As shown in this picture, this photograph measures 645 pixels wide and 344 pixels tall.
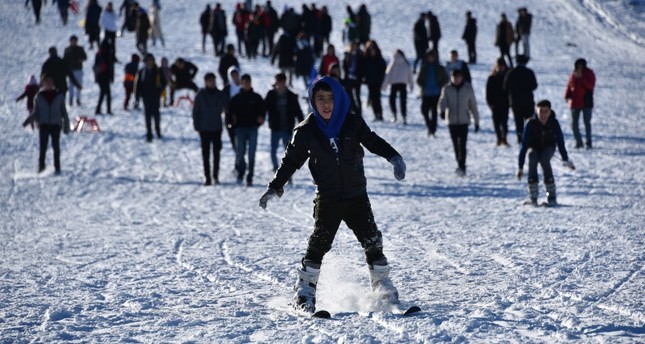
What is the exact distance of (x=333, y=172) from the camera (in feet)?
20.6

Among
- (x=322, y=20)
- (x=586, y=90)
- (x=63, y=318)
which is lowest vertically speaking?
(x=63, y=318)

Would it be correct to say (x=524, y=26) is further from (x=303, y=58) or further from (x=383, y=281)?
(x=383, y=281)

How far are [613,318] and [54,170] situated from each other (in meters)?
11.2

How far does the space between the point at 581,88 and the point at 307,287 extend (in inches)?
408

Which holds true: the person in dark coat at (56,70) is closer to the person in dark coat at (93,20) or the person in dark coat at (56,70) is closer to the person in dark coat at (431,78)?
the person in dark coat at (431,78)

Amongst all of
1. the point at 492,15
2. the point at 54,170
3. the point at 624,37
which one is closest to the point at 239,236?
the point at 54,170

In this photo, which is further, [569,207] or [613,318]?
[569,207]

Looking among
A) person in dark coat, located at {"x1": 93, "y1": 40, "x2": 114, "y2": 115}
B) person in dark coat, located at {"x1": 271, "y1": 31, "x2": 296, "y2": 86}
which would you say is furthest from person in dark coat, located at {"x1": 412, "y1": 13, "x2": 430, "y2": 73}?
person in dark coat, located at {"x1": 93, "y1": 40, "x2": 114, "y2": 115}

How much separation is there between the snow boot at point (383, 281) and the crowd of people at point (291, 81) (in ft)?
17.1

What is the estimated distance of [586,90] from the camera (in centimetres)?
1557

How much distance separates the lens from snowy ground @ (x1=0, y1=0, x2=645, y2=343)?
19.9ft

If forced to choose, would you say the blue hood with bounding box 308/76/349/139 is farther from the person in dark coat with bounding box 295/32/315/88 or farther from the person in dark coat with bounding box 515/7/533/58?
the person in dark coat with bounding box 515/7/533/58

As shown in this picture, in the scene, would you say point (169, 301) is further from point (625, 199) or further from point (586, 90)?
point (586, 90)

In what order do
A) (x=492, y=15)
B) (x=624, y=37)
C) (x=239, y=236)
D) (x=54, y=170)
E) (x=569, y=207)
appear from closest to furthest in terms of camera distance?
1. (x=239, y=236)
2. (x=569, y=207)
3. (x=54, y=170)
4. (x=624, y=37)
5. (x=492, y=15)
